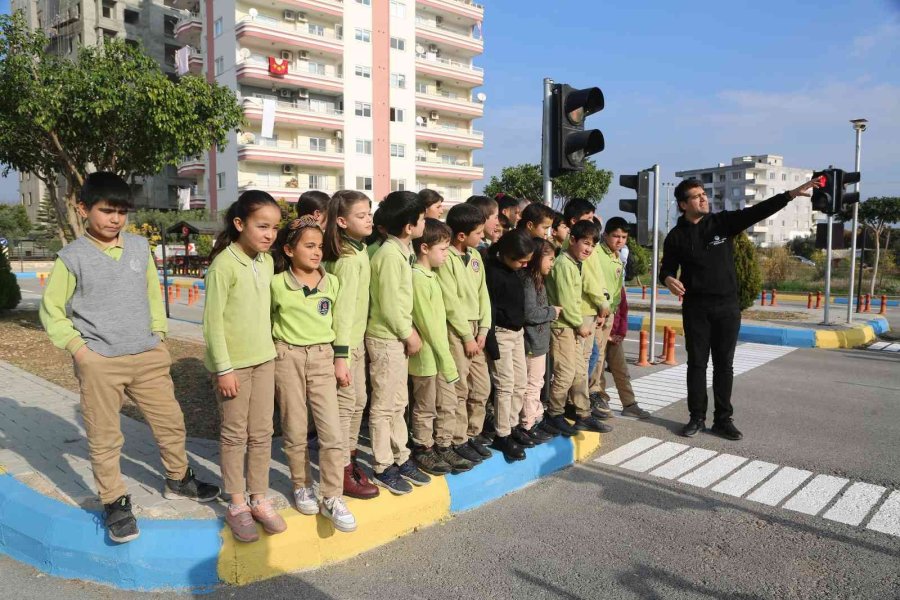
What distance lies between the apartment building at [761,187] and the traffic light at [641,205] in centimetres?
8897

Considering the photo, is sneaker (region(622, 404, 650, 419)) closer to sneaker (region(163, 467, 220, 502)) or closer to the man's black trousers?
the man's black trousers

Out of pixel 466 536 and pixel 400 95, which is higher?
pixel 400 95

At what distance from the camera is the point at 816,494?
4371mm

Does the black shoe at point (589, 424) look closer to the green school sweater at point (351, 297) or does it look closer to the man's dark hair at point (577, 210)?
the man's dark hair at point (577, 210)

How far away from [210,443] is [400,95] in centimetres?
4411

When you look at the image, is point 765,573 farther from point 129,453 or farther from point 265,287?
point 129,453

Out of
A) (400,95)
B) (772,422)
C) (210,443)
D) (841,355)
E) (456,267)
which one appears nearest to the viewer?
(456,267)

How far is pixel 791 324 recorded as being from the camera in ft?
44.7

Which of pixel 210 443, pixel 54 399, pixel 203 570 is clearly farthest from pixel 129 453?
pixel 54 399

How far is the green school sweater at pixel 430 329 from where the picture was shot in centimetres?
409

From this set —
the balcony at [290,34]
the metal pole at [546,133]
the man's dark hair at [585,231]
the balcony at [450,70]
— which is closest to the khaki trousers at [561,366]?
the man's dark hair at [585,231]

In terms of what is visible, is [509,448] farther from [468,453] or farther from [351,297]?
[351,297]

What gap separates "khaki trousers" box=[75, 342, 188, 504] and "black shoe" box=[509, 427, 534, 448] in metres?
2.43

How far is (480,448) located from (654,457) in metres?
1.59
